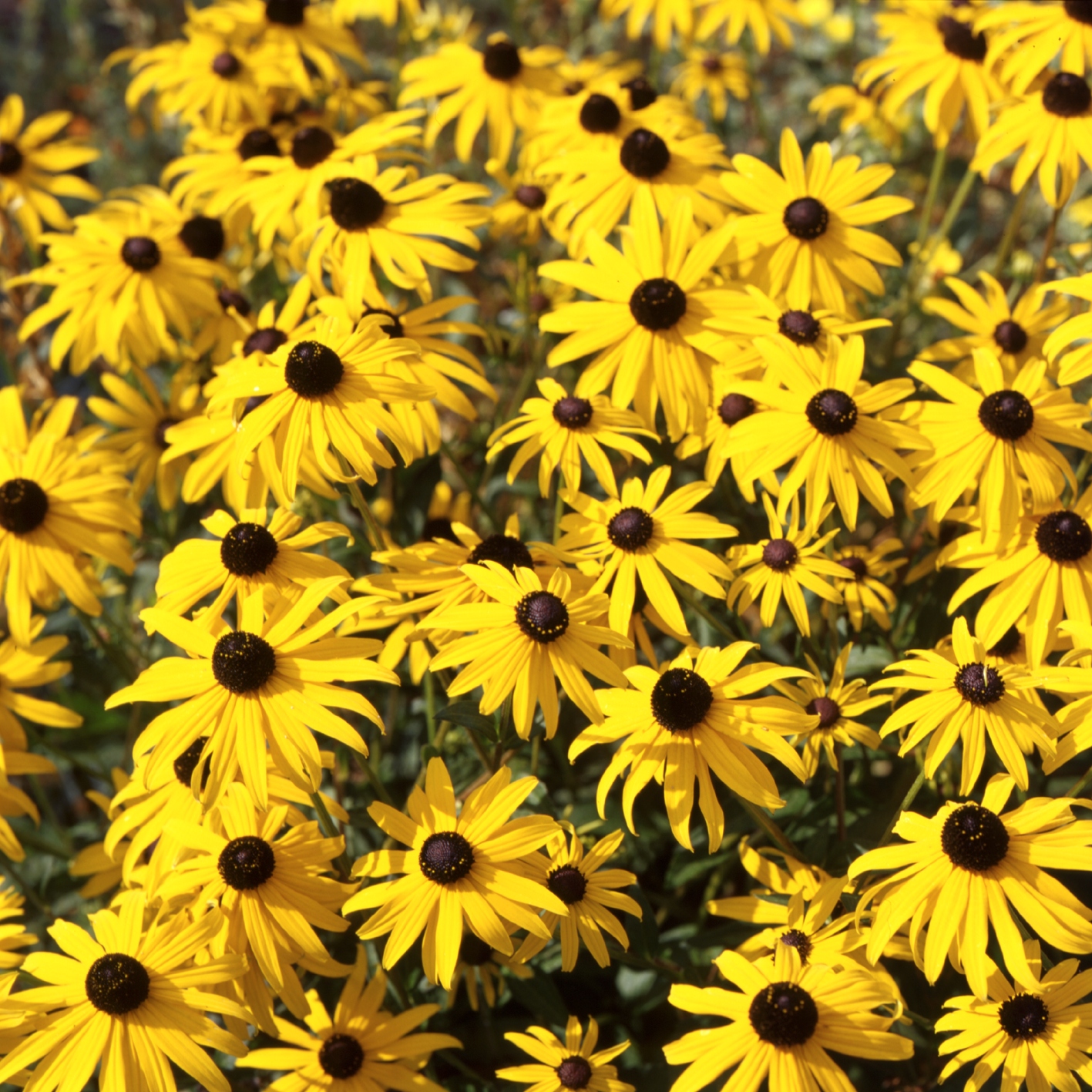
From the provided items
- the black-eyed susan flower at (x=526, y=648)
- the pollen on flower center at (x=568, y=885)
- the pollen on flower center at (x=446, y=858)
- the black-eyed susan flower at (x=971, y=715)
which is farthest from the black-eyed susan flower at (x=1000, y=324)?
the pollen on flower center at (x=446, y=858)

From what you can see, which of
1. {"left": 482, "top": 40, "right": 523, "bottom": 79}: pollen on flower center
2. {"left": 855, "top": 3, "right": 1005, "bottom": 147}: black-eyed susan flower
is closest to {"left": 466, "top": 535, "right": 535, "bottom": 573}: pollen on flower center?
{"left": 855, "top": 3, "right": 1005, "bottom": 147}: black-eyed susan flower

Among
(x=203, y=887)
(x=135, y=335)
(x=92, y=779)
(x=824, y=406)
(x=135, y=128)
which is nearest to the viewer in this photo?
(x=203, y=887)

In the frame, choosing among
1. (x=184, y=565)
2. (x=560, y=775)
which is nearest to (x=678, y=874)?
(x=560, y=775)

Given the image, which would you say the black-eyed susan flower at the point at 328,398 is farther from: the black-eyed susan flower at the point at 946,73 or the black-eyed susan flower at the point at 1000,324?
the black-eyed susan flower at the point at 946,73

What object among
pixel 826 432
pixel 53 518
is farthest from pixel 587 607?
pixel 53 518

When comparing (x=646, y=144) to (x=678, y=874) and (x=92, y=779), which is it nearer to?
(x=678, y=874)

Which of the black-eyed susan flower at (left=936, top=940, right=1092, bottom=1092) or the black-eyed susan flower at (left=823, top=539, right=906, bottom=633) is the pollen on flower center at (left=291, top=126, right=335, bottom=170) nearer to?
the black-eyed susan flower at (left=823, top=539, right=906, bottom=633)

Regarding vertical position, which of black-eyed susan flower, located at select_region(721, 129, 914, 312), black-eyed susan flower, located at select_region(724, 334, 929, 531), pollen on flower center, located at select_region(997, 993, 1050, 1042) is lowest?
pollen on flower center, located at select_region(997, 993, 1050, 1042)
